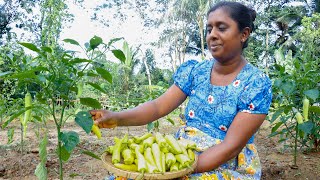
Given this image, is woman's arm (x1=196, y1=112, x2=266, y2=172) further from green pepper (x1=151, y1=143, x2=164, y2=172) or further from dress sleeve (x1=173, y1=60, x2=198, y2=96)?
dress sleeve (x1=173, y1=60, x2=198, y2=96)

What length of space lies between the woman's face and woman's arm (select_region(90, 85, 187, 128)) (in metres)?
0.33

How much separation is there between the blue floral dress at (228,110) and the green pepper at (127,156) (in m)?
0.36

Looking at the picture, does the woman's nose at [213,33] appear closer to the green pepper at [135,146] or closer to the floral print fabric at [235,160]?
the floral print fabric at [235,160]

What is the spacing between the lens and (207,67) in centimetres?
174

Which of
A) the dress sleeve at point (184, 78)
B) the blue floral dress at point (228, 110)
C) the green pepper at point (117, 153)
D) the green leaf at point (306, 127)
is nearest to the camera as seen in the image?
the green pepper at point (117, 153)

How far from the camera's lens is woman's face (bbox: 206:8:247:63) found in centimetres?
153

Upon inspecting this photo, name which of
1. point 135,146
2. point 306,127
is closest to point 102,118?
point 135,146

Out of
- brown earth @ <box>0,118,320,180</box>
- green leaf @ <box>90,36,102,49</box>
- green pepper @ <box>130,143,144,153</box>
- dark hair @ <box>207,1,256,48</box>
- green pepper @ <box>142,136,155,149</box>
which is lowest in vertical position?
brown earth @ <box>0,118,320,180</box>

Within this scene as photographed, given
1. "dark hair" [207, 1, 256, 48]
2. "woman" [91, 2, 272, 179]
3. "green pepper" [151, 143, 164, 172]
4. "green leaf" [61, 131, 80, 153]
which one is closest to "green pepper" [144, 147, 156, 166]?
"green pepper" [151, 143, 164, 172]

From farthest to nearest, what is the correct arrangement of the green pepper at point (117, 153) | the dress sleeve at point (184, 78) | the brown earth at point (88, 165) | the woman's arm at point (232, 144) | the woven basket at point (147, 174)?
the brown earth at point (88, 165) < the dress sleeve at point (184, 78) < the woman's arm at point (232, 144) < the green pepper at point (117, 153) < the woven basket at point (147, 174)

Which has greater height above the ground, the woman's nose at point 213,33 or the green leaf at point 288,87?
the woman's nose at point 213,33

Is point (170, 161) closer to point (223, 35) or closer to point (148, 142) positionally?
point (148, 142)

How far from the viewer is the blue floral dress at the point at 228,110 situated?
1.48m

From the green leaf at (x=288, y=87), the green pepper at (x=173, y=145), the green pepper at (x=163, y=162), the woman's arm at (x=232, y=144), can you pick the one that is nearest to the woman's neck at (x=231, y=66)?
the woman's arm at (x=232, y=144)
